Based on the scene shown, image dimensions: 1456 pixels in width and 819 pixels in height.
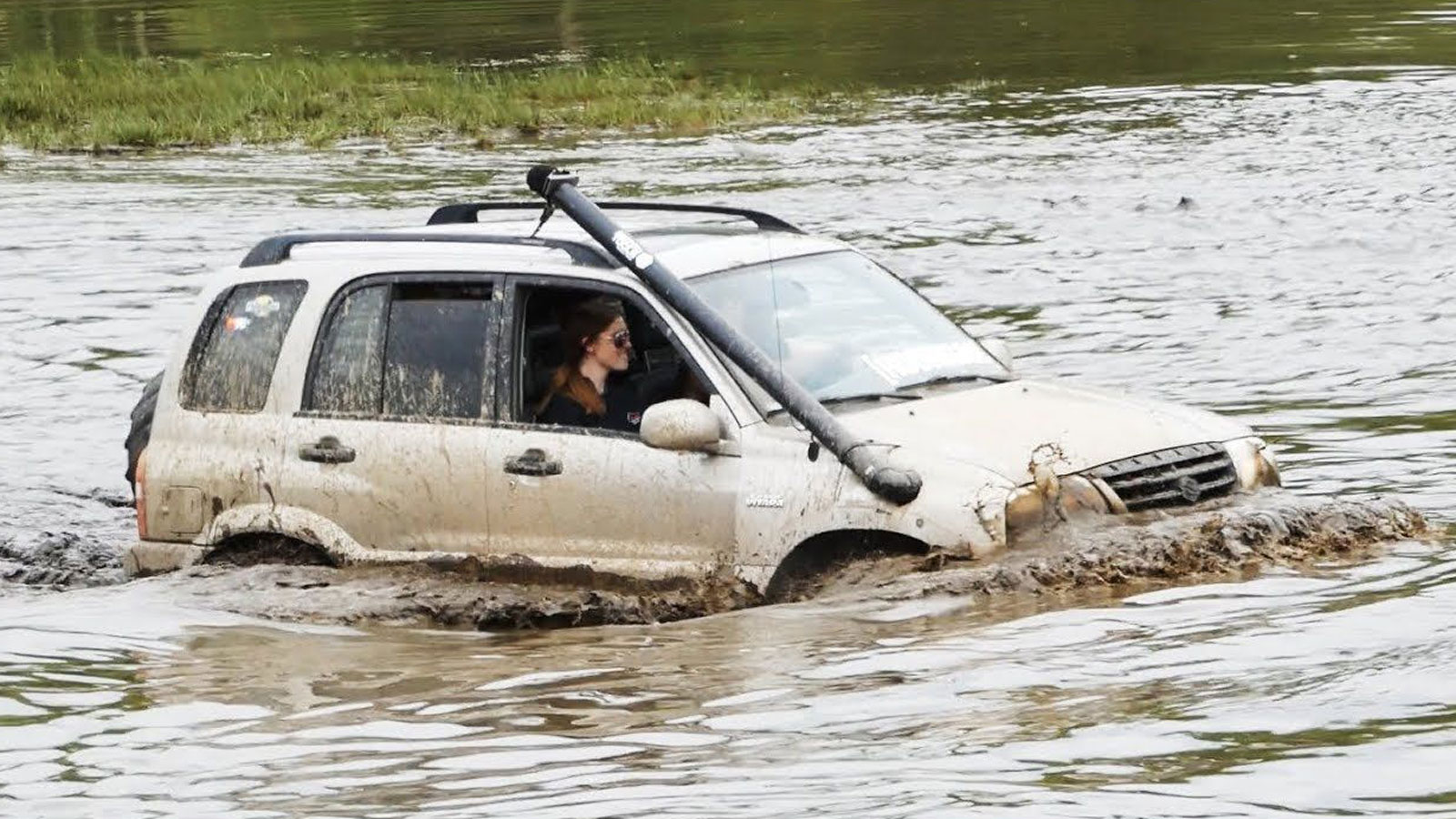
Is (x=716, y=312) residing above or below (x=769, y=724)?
above

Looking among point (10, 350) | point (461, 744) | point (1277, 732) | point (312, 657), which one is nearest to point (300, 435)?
point (312, 657)

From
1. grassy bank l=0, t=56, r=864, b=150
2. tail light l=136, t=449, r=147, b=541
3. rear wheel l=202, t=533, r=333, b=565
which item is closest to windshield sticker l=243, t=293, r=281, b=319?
tail light l=136, t=449, r=147, b=541

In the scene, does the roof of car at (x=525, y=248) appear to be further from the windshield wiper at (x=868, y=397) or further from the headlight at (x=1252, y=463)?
the headlight at (x=1252, y=463)

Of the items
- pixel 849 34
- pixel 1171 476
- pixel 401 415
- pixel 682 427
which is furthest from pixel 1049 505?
pixel 849 34

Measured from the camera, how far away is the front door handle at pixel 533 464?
10.3m

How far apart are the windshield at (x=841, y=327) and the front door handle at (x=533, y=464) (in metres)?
0.84

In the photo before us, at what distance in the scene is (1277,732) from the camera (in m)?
7.68

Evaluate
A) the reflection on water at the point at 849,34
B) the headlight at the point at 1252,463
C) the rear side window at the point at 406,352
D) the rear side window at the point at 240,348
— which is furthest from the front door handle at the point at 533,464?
the reflection on water at the point at 849,34

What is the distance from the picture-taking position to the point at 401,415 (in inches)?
424

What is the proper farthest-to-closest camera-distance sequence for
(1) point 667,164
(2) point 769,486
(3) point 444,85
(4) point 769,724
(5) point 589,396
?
(3) point 444,85
(1) point 667,164
(5) point 589,396
(2) point 769,486
(4) point 769,724

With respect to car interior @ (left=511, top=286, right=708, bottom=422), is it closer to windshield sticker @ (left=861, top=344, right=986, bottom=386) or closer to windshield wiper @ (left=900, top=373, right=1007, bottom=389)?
windshield sticker @ (left=861, top=344, right=986, bottom=386)

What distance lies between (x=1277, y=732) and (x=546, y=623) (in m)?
3.45

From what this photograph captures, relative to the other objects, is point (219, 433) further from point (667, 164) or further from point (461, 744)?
point (667, 164)

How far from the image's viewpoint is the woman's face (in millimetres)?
10453
